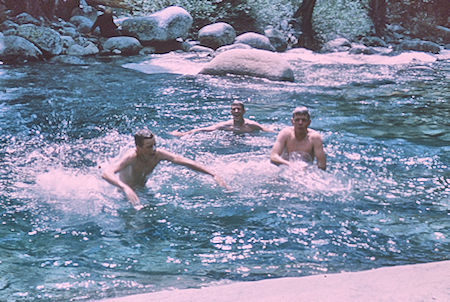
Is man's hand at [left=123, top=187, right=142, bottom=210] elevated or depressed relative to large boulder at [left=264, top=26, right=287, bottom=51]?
depressed

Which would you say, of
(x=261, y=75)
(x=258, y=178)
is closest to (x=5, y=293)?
(x=258, y=178)

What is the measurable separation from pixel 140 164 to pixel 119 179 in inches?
11.0

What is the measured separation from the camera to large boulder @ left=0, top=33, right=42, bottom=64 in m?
14.3

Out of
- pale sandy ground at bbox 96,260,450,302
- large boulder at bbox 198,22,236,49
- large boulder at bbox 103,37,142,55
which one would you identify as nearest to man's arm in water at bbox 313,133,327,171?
pale sandy ground at bbox 96,260,450,302

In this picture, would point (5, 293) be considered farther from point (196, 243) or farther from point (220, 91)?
point (220, 91)

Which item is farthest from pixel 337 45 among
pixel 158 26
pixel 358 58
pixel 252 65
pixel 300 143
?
pixel 300 143

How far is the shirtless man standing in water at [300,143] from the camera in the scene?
601cm

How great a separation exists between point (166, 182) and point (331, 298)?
3342 mm

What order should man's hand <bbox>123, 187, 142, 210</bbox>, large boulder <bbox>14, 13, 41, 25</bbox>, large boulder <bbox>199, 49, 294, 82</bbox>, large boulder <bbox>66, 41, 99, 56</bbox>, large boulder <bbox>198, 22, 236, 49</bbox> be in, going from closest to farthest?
man's hand <bbox>123, 187, 142, 210</bbox>
large boulder <bbox>199, 49, 294, 82</bbox>
large boulder <bbox>66, 41, 99, 56</bbox>
large boulder <bbox>14, 13, 41, 25</bbox>
large boulder <bbox>198, 22, 236, 49</bbox>

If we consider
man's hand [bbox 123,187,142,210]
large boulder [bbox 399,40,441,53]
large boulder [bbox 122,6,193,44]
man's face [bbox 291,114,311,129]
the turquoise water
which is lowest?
the turquoise water

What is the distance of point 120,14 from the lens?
71.2 ft

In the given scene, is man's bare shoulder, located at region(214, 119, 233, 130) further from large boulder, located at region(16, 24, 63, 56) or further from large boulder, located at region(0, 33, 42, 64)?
large boulder, located at region(16, 24, 63, 56)

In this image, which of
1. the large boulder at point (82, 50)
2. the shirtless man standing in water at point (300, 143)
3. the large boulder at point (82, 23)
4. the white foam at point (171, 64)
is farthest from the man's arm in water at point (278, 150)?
the large boulder at point (82, 23)

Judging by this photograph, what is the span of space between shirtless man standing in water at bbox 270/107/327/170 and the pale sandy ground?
9.22 feet
